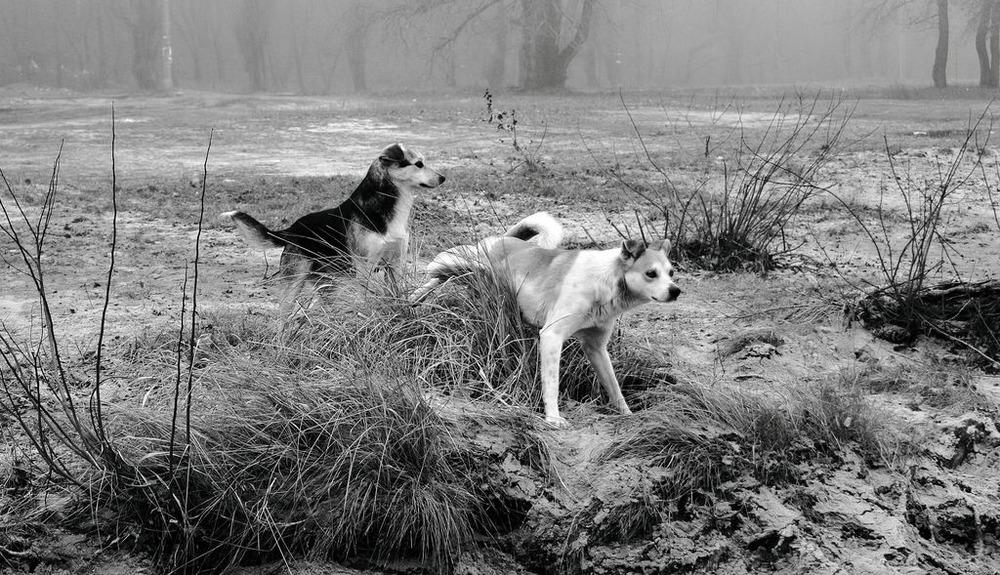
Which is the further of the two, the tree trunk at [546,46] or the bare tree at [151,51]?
the bare tree at [151,51]

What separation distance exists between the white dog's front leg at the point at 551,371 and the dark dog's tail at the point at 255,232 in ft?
6.79

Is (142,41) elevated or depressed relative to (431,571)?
elevated

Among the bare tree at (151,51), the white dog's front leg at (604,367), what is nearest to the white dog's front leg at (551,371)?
the white dog's front leg at (604,367)

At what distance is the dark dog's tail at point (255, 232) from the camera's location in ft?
19.7

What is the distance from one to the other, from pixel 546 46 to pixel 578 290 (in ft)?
108

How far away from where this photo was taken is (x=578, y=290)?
4.99 m

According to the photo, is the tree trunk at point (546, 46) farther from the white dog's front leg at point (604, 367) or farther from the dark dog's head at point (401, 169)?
the white dog's front leg at point (604, 367)

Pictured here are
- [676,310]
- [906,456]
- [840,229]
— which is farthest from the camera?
[840,229]

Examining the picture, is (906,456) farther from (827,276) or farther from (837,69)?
(837,69)

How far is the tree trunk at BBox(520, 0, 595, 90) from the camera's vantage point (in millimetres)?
34375

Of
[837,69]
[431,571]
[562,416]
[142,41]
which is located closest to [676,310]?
[562,416]

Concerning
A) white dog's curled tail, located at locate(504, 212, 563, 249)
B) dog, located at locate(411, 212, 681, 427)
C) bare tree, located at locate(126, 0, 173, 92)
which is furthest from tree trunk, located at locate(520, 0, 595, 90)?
dog, located at locate(411, 212, 681, 427)

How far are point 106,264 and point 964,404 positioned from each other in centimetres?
627

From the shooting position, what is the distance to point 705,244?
289 inches
